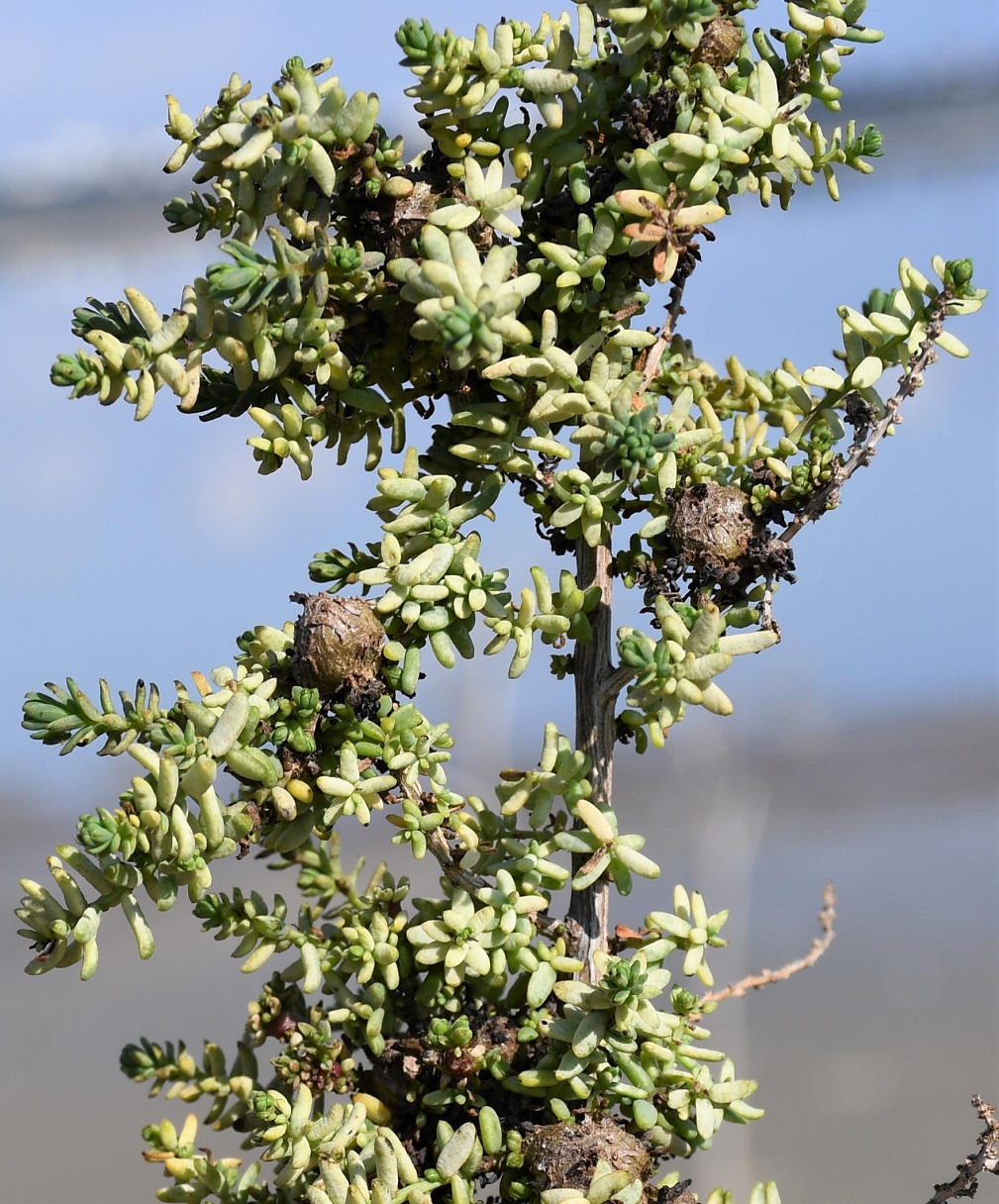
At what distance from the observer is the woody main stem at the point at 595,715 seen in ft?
2.78

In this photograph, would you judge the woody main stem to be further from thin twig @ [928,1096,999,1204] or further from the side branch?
thin twig @ [928,1096,999,1204]

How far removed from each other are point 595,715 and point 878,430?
0.26m

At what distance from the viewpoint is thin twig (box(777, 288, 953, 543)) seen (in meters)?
0.79

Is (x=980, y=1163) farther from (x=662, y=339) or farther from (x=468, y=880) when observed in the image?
(x=662, y=339)

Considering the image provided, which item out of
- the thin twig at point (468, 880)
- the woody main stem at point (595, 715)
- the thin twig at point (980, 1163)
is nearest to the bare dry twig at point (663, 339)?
the woody main stem at point (595, 715)

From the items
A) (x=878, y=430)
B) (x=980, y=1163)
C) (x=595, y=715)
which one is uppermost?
(x=878, y=430)

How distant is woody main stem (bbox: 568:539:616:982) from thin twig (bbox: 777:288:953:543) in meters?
0.13

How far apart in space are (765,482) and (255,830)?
390mm

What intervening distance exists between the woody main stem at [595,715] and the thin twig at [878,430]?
0.13 metres

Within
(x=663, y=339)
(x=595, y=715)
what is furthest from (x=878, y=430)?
(x=595, y=715)

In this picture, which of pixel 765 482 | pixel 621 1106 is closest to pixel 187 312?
pixel 765 482

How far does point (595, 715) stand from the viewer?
2.80 ft

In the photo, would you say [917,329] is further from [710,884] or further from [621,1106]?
[710,884]

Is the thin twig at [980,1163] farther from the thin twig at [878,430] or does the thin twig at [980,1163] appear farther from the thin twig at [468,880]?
the thin twig at [878,430]
